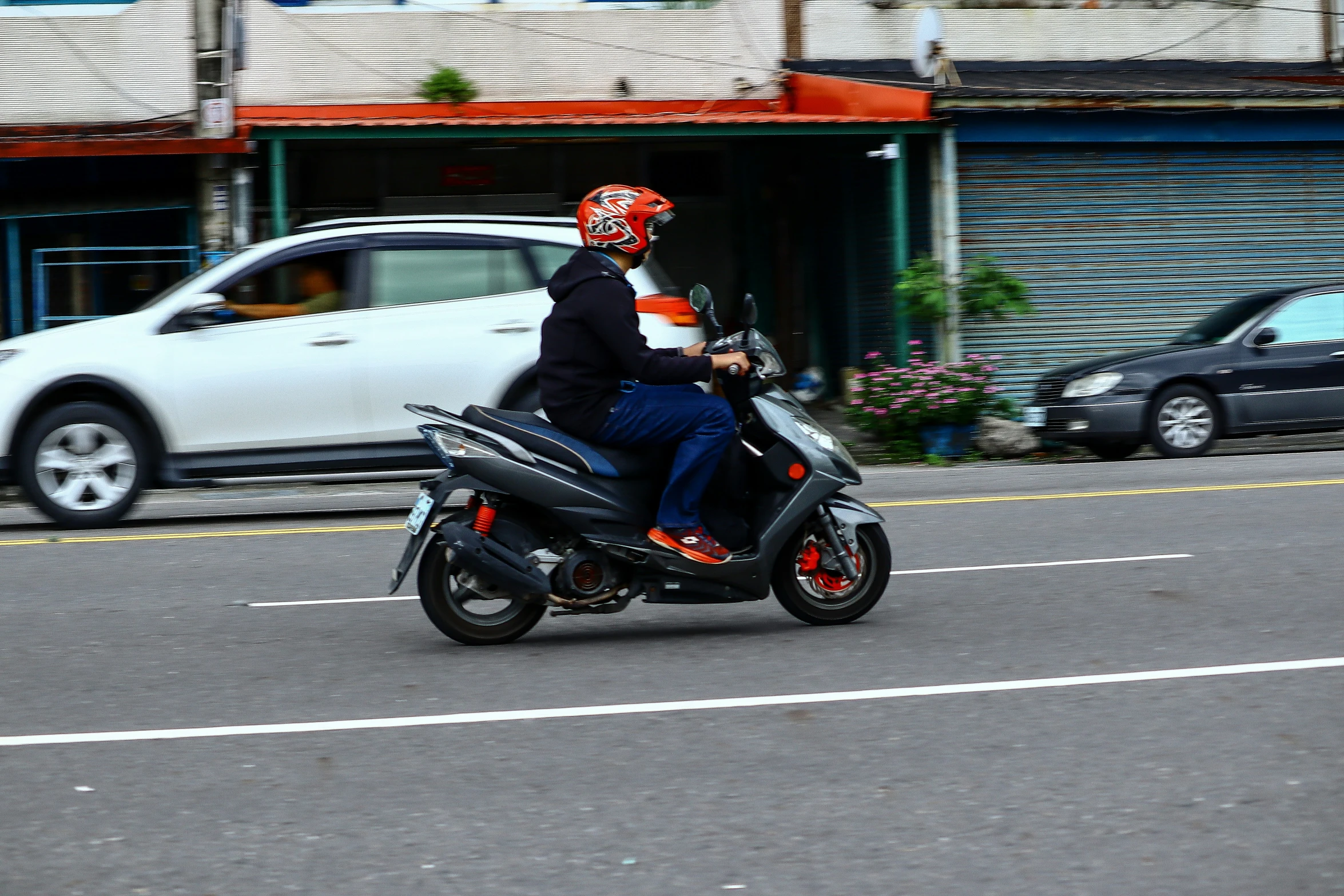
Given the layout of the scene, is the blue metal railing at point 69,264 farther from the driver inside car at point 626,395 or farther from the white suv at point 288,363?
the driver inside car at point 626,395

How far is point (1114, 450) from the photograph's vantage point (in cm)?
1486

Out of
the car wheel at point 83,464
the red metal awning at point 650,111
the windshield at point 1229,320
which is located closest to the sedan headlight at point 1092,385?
the windshield at point 1229,320

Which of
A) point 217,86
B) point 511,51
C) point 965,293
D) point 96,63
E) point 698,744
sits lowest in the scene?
point 698,744

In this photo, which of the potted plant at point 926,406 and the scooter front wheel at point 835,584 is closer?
the scooter front wheel at point 835,584

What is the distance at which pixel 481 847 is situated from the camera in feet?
12.9

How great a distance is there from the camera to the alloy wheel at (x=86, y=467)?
10.1 m

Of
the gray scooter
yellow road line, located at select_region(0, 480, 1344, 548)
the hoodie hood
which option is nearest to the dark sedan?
yellow road line, located at select_region(0, 480, 1344, 548)

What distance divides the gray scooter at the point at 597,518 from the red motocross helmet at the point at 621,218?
0.41m

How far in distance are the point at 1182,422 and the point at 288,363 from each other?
7.98 metres

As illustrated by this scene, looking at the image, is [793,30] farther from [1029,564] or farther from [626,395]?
[626,395]

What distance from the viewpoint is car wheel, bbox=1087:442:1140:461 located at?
577 inches

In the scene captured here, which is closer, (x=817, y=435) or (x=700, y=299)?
(x=700, y=299)

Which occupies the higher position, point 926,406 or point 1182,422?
point 926,406

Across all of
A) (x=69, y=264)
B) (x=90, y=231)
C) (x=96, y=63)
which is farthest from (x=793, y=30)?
(x=69, y=264)
